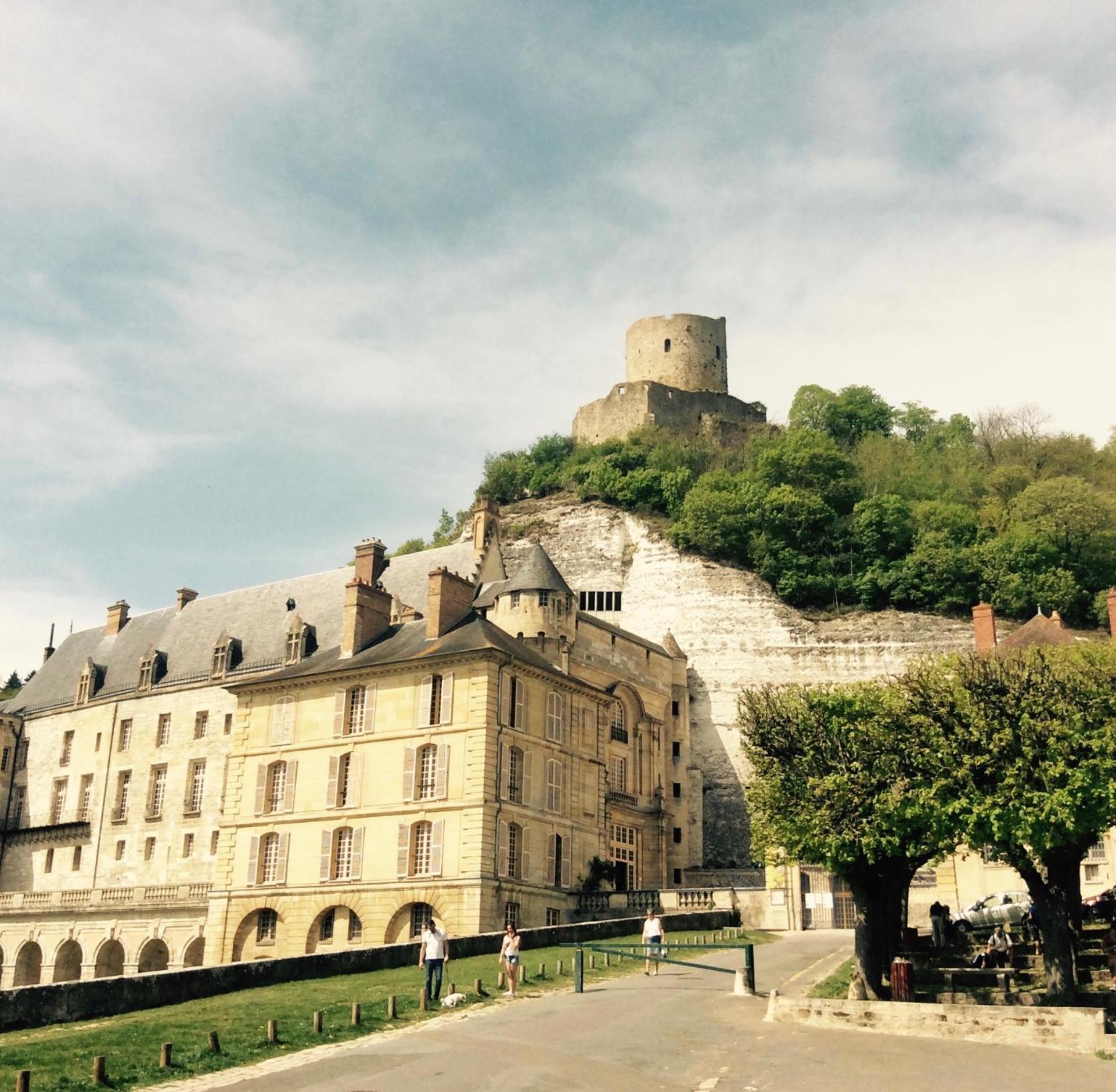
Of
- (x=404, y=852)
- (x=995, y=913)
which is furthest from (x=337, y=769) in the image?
(x=995, y=913)

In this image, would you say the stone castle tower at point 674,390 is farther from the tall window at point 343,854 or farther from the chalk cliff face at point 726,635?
the tall window at point 343,854

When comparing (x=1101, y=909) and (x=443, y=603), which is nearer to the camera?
(x=1101, y=909)

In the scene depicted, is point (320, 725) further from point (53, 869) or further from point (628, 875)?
point (53, 869)

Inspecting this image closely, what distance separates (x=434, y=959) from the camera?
19.5 meters

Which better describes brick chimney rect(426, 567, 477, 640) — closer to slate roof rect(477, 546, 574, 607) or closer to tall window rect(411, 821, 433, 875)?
slate roof rect(477, 546, 574, 607)

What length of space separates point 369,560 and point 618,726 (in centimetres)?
1117

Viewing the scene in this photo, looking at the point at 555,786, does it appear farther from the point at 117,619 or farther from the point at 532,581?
→ the point at 117,619

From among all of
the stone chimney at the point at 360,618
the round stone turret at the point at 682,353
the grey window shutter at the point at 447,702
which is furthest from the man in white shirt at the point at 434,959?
the round stone turret at the point at 682,353

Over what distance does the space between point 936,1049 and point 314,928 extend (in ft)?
76.7

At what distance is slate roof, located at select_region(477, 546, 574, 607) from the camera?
43531 millimetres

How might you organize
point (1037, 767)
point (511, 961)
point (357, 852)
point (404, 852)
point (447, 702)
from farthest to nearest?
point (447, 702) → point (357, 852) → point (404, 852) → point (511, 961) → point (1037, 767)

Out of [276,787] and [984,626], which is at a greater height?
[984,626]

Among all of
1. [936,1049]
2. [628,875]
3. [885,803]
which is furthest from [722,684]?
[936,1049]

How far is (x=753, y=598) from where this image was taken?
58.2 metres
